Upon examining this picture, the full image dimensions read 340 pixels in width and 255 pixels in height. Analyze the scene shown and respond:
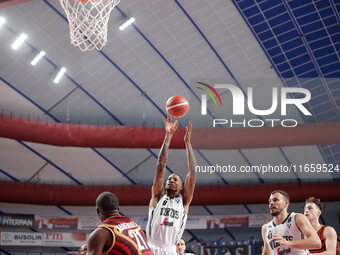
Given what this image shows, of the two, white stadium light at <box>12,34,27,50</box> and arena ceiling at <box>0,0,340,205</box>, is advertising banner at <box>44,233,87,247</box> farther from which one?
white stadium light at <box>12,34,27,50</box>

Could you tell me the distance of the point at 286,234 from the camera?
8.09m

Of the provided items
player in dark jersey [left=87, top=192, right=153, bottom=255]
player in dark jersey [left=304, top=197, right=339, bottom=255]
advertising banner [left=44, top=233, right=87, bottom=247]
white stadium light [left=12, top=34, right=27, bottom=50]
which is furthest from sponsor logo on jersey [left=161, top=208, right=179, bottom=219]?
advertising banner [left=44, top=233, right=87, bottom=247]

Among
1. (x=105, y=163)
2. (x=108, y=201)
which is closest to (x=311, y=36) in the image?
(x=105, y=163)

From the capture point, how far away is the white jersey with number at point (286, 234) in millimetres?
8008

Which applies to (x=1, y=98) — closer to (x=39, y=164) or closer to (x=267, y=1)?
(x=39, y=164)

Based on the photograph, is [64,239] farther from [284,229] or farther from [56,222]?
[284,229]

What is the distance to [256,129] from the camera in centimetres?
2053

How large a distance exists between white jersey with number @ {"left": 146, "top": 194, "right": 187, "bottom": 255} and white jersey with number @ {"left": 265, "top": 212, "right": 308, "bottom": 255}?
1.53 metres

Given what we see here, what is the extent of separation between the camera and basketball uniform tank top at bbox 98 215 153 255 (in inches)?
227

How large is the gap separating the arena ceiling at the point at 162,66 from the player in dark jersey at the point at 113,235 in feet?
47.9

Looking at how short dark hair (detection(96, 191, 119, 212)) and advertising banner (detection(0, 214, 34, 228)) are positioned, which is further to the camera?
advertising banner (detection(0, 214, 34, 228))

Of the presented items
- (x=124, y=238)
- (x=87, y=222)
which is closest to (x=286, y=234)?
(x=124, y=238)

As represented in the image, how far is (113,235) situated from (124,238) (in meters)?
0.17

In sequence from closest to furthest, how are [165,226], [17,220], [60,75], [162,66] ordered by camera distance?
[165,226], [60,75], [162,66], [17,220]
